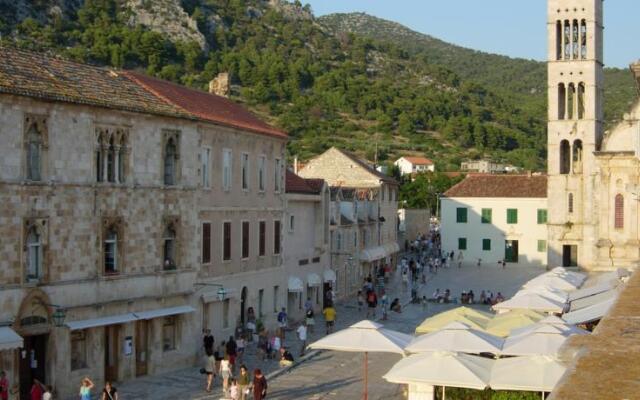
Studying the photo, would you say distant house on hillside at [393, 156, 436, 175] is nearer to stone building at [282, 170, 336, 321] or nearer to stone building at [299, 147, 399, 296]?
stone building at [299, 147, 399, 296]

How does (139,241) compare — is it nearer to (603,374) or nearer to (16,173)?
(16,173)

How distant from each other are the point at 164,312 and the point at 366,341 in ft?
29.4

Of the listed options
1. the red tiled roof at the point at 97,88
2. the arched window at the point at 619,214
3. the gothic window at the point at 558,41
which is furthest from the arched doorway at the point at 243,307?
the gothic window at the point at 558,41

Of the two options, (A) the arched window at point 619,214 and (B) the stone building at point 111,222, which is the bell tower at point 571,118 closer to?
(A) the arched window at point 619,214

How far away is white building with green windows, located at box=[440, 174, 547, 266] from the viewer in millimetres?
79375

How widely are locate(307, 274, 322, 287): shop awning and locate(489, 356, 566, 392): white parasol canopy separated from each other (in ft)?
90.7

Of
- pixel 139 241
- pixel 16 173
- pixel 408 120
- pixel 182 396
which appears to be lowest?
pixel 182 396

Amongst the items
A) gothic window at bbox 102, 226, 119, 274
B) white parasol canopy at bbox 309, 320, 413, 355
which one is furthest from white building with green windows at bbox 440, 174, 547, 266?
white parasol canopy at bbox 309, 320, 413, 355

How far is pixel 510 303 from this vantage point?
32.1 metres

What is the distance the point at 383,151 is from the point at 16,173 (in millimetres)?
125480

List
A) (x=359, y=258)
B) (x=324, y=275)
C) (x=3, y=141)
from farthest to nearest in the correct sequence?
(x=359, y=258)
(x=324, y=275)
(x=3, y=141)

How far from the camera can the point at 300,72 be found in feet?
530

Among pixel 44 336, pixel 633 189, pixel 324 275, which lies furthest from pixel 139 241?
pixel 633 189

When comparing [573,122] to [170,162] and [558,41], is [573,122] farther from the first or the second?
[170,162]
